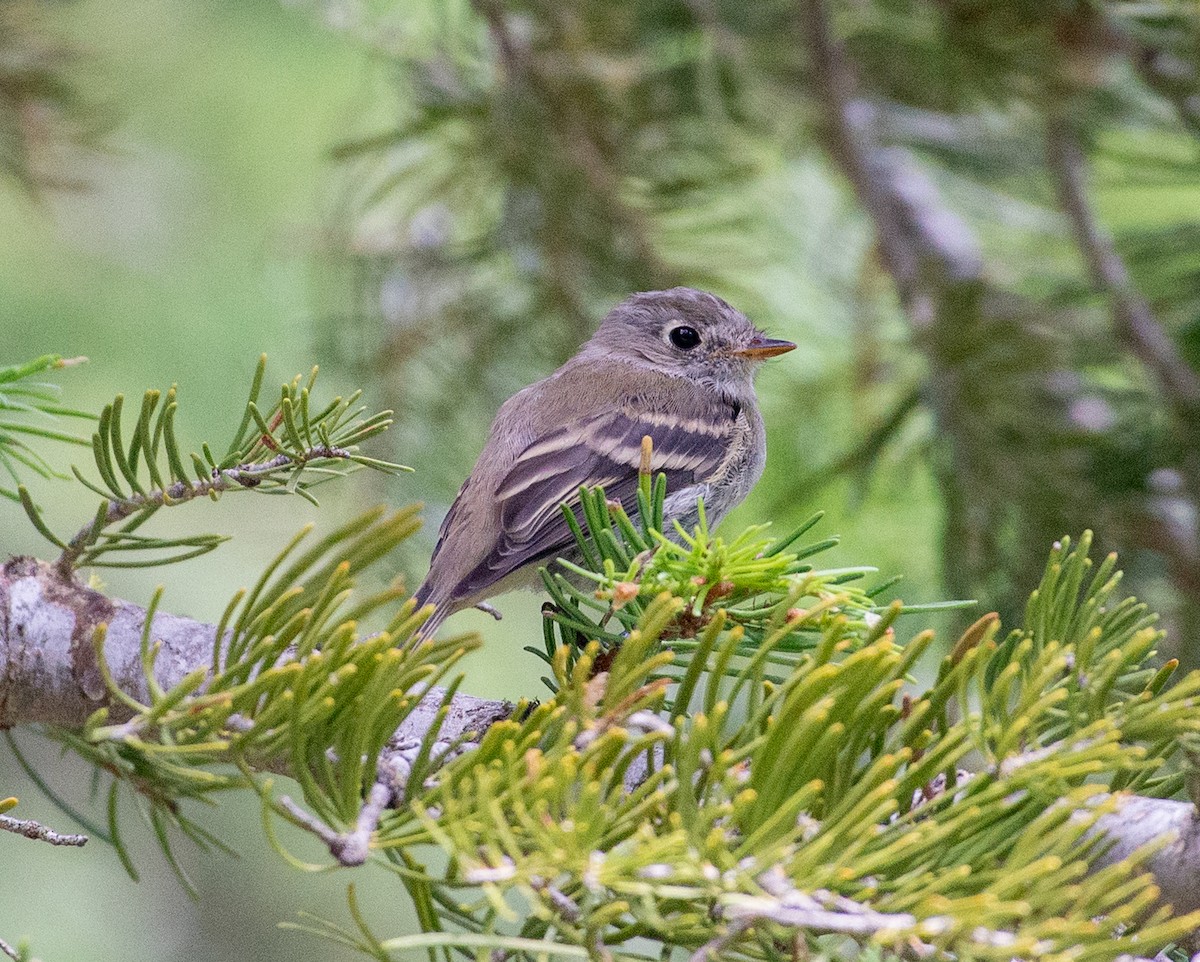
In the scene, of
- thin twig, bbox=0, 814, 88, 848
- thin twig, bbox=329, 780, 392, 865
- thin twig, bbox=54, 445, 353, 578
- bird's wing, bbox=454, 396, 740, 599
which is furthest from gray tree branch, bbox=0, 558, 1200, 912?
bird's wing, bbox=454, 396, 740, 599

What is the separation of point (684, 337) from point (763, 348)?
1.13 feet

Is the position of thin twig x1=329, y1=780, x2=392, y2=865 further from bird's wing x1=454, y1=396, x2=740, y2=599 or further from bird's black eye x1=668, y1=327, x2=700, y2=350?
bird's black eye x1=668, y1=327, x2=700, y2=350

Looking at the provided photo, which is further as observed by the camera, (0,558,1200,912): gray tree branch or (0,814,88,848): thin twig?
(0,558,1200,912): gray tree branch

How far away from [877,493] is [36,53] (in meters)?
2.45

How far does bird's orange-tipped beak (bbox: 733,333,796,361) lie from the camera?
3184 mm

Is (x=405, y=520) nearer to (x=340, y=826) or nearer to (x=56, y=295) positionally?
(x=340, y=826)

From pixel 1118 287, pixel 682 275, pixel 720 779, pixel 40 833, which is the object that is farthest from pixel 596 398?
pixel 720 779

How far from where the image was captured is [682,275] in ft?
11.4

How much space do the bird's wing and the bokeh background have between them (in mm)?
467

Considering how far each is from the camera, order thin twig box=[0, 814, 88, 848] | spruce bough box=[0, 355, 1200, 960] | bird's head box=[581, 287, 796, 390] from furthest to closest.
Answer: bird's head box=[581, 287, 796, 390] → thin twig box=[0, 814, 88, 848] → spruce bough box=[0, 355, 1200, 960]

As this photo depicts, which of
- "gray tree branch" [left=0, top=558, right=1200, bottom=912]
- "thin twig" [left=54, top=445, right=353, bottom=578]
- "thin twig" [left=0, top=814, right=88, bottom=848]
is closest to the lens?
"thin twig" [left=0, top=814, right=88, bottom=848]

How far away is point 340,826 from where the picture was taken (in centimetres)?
110

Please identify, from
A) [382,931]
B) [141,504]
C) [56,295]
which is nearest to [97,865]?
[382,931]

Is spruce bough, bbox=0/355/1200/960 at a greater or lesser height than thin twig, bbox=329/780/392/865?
greater
